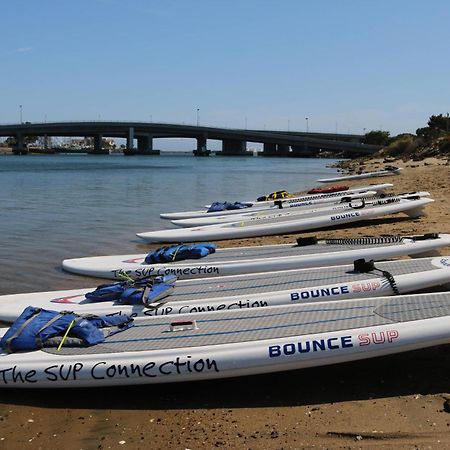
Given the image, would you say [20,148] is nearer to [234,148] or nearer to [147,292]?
[234,148]

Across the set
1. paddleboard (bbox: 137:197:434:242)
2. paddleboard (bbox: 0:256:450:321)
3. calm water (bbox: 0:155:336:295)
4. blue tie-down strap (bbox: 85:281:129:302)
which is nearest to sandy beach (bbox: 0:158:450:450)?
paddleboard (bbox: 0:256:450:321)

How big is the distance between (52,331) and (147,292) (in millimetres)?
1419

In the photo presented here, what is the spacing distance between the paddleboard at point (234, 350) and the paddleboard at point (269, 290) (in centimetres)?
89

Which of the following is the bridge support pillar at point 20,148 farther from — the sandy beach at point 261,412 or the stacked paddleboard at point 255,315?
the sandy beach at point 261,412

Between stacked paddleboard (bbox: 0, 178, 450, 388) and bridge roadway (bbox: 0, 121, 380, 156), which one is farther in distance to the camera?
bridge roadway (bbox: 0, 121, 380, 156)

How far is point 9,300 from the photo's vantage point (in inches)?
285

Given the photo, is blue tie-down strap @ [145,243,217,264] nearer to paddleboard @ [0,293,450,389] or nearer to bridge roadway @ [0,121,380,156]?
paddleboard @ [0,293,450,389]

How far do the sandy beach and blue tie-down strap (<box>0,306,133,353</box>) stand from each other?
43 centimetres

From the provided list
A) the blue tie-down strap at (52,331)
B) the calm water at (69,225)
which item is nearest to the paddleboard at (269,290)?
the blue tie-down strap at (52,331)

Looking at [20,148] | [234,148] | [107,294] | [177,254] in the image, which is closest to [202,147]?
[234,148]

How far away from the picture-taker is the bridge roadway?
302 ft

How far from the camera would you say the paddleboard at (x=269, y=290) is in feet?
20.1

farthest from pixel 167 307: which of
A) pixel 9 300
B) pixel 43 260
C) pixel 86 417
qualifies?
pixel 43 260

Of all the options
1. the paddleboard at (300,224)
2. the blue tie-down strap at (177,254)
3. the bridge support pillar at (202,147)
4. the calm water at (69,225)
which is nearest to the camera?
the blue tie-down strap at (177,254)
